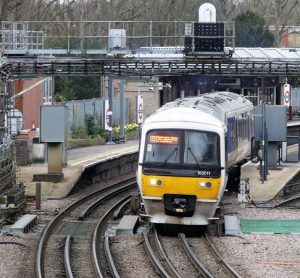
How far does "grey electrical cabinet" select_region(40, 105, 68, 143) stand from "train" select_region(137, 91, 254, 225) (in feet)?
26.9

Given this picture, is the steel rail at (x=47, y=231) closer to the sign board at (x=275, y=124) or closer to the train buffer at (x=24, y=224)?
the train buffer at (x=24, y=224)

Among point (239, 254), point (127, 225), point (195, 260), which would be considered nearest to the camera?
point (195, 260)

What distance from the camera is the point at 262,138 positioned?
28.3 metres

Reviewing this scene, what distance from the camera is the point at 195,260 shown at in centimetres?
1675

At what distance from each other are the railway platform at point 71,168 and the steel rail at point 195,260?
27.4 feet

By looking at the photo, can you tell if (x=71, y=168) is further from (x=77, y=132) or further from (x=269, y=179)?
(x=77, y=132)

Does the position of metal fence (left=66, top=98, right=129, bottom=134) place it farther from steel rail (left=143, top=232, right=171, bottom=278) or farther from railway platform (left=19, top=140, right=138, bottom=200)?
steel rail (left=143, top=232, right=171, bottom=278)

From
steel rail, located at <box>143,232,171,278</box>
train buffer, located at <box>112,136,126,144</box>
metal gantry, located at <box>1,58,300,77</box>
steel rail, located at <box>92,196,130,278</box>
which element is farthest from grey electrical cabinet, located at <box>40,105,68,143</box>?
train buffer, located at <box>112,136,126,144</box>

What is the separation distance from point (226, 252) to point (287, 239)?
1.99m

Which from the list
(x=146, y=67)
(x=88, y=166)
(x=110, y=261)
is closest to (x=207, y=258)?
(x=110, y=261)

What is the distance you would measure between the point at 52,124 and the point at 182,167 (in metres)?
9.45

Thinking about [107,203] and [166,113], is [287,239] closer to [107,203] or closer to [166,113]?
[166,113]

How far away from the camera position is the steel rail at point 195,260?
1556 centimetres

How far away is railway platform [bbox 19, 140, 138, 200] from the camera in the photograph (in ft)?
90.3
